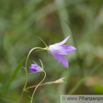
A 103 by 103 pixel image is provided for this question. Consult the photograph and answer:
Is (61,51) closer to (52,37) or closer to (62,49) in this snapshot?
(62,49)

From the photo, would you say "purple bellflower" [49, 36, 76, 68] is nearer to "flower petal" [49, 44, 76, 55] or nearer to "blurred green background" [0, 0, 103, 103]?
"flower petal" [49, 44, 76, 55]

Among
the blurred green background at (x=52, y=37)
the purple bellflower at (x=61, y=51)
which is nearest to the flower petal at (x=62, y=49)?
the purple bellflower at (x=61, y=51)

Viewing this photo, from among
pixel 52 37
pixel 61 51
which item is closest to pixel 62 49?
pixel 61 51

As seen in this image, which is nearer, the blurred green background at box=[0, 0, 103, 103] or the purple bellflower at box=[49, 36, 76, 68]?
the purple bellflower at box=[49, 36, 76, 68]

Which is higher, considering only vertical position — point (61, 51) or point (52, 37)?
point (61, 51)

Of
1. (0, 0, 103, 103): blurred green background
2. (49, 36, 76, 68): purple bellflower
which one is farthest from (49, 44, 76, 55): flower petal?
(0, 0, 103, 103): blurred green background

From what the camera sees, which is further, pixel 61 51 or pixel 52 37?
pixel 52 37

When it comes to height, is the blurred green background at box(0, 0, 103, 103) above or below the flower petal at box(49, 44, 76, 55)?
below

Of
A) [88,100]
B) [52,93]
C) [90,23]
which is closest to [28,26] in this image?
[90,23]
